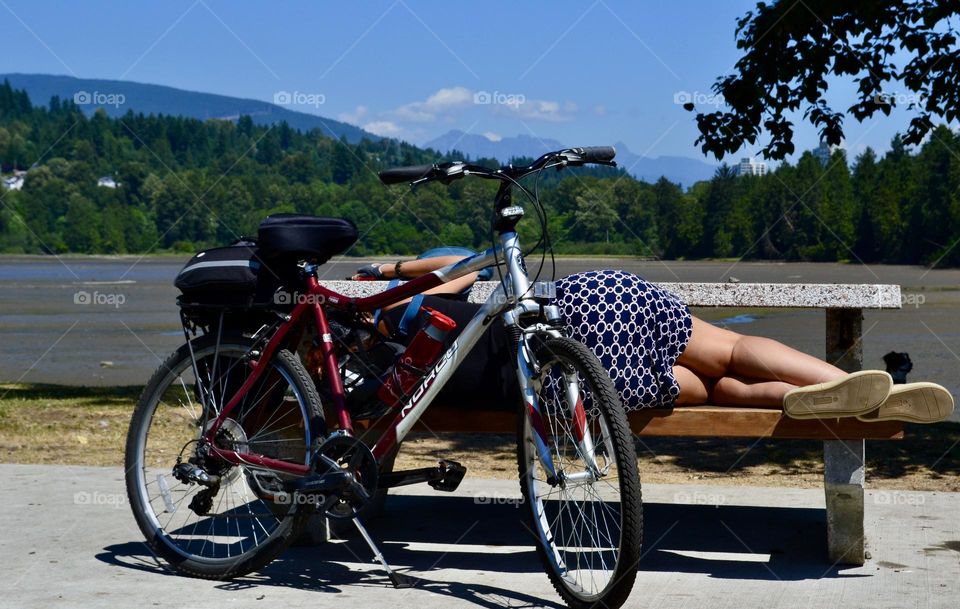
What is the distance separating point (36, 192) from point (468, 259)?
103 metres

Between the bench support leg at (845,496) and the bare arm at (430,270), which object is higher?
the bare arm at (430,270)

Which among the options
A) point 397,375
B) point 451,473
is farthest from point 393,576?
point 397,375

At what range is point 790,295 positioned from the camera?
14.6 feet

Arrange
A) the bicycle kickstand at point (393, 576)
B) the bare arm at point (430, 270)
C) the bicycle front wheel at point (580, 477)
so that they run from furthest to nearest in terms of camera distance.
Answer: the bare arm at point (430, 270), the bicycle kickstand at point (393, 576), the bicycle front wheel at point (580, 477)

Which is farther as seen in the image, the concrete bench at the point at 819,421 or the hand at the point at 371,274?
the hand at the point at 371,274

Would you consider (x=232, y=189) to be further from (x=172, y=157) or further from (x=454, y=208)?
(x=454, y=208)

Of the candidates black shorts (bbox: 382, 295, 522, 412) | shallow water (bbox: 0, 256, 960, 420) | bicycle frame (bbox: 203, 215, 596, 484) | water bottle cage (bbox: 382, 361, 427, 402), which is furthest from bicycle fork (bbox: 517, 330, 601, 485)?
shallow water (bbox: 0, 256, 960, 420)

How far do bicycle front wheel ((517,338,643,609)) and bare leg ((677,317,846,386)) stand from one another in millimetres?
677

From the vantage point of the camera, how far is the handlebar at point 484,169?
389 centimetres

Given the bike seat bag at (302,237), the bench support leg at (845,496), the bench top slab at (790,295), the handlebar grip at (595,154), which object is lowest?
the bench support leg at (845,496)

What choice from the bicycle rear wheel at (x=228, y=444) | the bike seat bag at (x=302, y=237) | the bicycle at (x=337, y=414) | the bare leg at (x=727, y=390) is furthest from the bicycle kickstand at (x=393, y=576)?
the bare leg at (x=727, y=390)

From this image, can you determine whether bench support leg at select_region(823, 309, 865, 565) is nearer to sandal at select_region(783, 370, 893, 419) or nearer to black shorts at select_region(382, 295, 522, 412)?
sandal at select_region(783, 370, 893, 419)

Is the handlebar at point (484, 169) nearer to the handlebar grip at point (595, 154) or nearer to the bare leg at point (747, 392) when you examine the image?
the handlebar grip at point (595, 154)

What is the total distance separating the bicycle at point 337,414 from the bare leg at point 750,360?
2.14 ft
